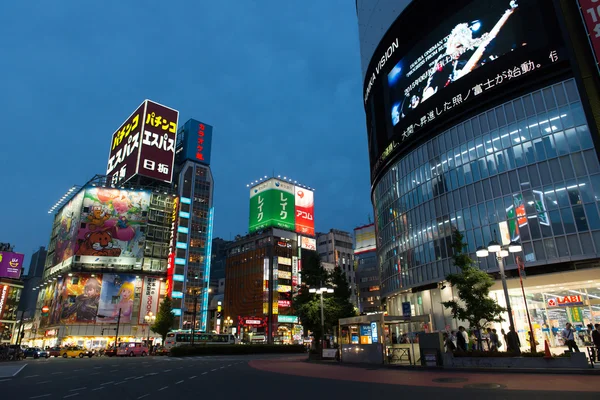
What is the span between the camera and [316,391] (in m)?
14.5

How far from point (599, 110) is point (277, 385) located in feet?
49.0

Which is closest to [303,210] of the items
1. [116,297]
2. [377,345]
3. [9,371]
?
[116,297]

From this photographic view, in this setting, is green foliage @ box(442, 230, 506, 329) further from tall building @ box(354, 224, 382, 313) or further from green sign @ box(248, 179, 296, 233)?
tall building @ box(354, 224, 382, 313)

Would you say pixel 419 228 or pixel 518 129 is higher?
pixel 518 129

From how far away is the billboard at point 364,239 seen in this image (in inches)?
4993

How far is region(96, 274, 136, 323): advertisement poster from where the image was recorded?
82.5 meters

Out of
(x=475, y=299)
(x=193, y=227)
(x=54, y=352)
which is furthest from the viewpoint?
(x=193, y=227)

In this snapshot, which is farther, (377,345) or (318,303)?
(318,303)

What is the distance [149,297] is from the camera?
88.1 m

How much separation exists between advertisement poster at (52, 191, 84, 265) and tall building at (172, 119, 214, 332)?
22.4m

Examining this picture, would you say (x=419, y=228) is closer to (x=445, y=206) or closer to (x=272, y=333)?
(x=445, y=206)

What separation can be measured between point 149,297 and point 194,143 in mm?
48179

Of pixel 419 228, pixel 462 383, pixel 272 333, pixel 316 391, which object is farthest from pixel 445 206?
pixel 272 333

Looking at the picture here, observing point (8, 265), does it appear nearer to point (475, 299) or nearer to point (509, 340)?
point (475, 299)
